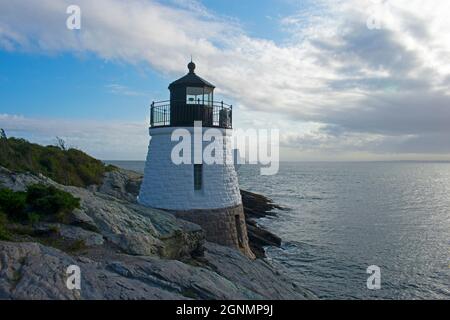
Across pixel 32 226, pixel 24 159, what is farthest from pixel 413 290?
pixel 24 159

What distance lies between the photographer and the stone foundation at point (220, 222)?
14.1 m

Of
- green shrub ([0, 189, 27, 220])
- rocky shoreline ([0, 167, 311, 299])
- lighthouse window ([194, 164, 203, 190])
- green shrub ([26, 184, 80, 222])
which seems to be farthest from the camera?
lighthouse window ([194, 164, 203, 190])

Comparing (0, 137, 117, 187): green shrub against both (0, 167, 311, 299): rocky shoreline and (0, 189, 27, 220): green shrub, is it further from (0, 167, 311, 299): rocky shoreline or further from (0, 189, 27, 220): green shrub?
(0, 189, 27, 220): green shrub

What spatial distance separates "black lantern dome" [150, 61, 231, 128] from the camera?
14453 millimetres

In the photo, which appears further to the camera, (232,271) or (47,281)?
(232,271)

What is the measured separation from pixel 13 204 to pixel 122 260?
3.47 m

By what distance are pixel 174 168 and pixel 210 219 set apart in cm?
254

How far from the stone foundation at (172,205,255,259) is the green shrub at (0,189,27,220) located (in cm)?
600

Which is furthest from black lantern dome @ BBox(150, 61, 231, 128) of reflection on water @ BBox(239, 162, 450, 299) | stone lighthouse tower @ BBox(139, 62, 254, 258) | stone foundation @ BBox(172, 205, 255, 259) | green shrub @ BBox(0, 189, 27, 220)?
reflection on water @ BBox(239, 162, 450, 299)

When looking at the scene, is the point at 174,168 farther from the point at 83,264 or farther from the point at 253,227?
the point at 253,227

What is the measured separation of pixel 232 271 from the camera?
1203 centimetres

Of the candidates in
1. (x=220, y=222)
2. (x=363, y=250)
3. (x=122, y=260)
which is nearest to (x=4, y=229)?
(x=122, y=260)

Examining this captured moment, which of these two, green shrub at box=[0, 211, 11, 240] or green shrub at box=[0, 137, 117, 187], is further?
green shrub at box=[0, 137, 117, 187]
